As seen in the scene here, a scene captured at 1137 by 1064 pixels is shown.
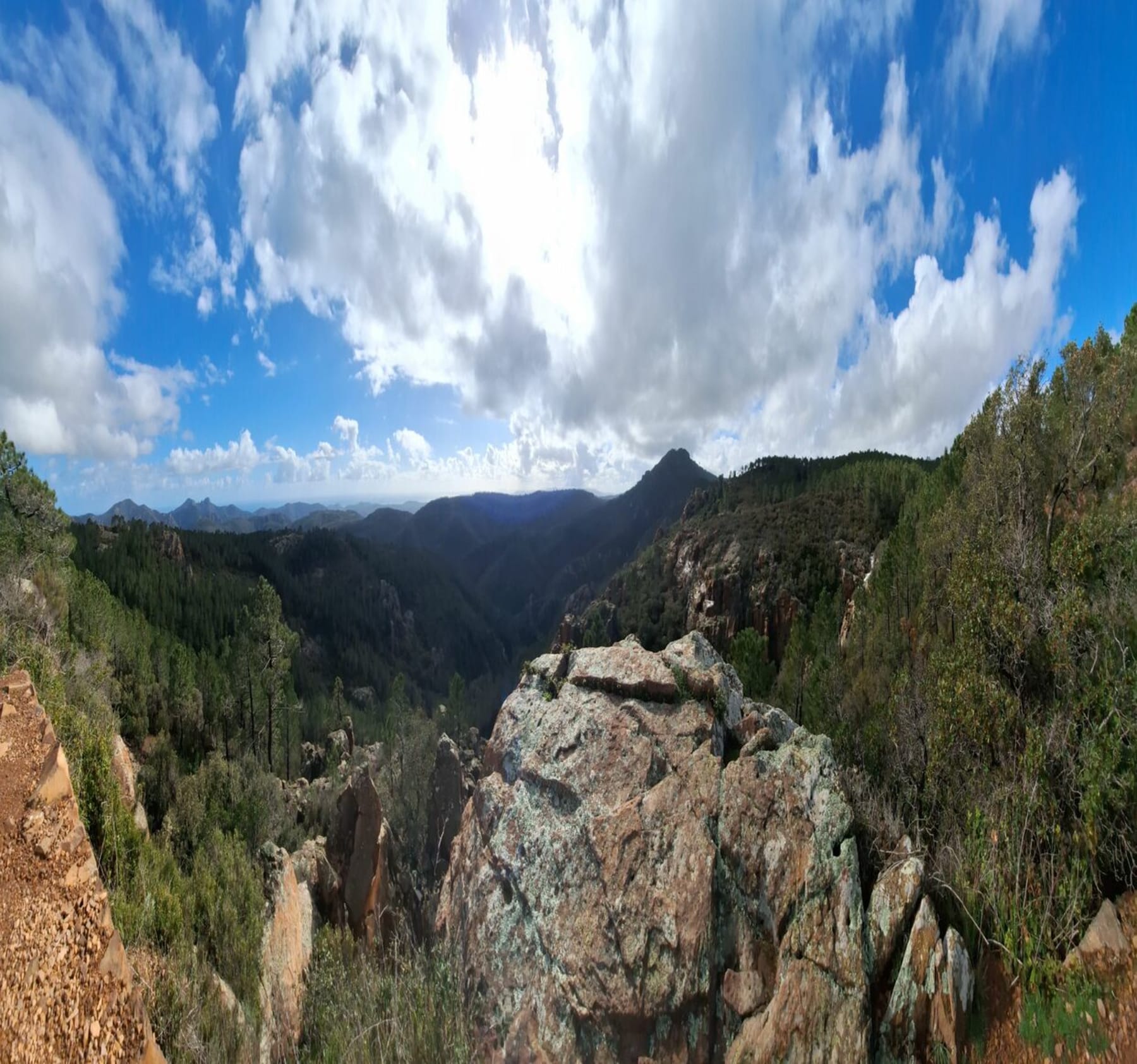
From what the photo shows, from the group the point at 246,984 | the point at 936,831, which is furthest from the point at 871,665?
the point at 246,984

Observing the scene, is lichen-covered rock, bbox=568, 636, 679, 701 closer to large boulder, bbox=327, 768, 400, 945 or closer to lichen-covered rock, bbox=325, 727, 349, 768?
large boulder, bbox=327, 768, 400, 945

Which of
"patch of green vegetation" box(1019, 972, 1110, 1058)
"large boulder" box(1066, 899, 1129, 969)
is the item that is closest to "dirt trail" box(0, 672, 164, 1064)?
"patch of green vegetation" box(1019, 972, 1110, 1058)

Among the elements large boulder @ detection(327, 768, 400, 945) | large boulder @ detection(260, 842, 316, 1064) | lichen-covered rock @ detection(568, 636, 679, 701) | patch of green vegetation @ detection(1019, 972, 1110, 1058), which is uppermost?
lichen-covered rock @ detection(568, 636, 679, 701)

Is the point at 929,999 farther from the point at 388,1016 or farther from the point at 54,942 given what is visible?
the point at 54,942

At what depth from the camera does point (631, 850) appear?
32.8ft

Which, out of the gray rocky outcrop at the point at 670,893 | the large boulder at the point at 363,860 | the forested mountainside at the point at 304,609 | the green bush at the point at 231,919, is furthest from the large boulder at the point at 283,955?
the forested mountainside at the point at 304,609

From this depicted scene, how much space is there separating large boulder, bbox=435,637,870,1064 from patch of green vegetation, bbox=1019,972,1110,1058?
2.20 meters

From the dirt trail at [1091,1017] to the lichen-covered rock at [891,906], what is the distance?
1297mm

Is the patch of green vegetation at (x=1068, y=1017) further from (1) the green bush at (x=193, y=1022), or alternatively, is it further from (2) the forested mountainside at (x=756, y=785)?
(1) the green bush at (x=193, y=1022)

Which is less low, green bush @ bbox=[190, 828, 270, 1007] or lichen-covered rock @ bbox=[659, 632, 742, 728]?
lichen-covered rock @ bbox=[659, 632, 742, 728]

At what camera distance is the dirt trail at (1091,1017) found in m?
7.27

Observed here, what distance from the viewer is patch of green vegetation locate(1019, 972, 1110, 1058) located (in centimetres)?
741

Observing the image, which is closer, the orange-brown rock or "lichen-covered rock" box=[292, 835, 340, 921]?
the orange-brown rock

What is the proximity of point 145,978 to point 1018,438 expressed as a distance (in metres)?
34.7
